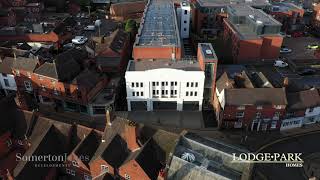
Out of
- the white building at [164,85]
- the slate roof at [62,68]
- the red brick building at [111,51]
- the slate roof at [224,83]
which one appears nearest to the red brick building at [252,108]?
the slate roof at [224,83]

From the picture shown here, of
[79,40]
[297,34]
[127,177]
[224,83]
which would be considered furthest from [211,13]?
[127,177]

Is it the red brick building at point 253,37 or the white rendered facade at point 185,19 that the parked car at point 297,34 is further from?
the white rendered facade at point 185,19

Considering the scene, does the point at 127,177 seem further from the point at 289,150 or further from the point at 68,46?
the point at 68,46

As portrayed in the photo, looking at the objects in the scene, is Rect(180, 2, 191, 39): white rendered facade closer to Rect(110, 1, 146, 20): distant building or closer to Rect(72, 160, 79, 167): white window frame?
Rect(110, 1, 146, 20): distant building

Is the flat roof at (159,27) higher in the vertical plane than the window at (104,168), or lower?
higher

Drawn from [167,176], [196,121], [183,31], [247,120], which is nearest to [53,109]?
[196,121]

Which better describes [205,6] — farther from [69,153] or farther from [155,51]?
[69,153]

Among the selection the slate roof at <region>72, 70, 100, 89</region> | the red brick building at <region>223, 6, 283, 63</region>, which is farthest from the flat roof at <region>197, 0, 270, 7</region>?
the slate roof at <region>72, 70, 100, 89</region>
